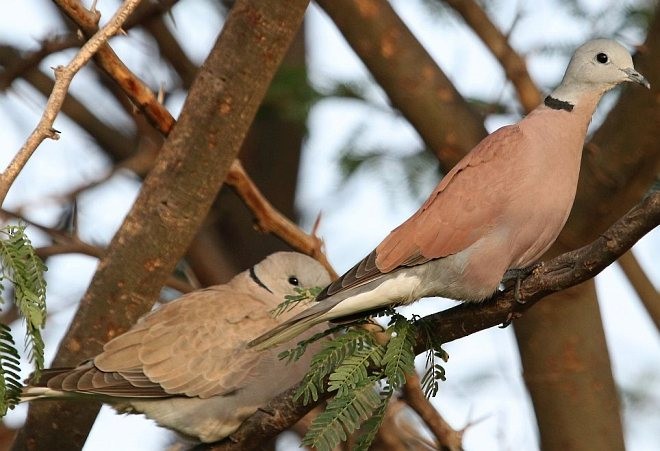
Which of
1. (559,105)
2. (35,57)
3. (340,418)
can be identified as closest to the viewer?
(340,418)

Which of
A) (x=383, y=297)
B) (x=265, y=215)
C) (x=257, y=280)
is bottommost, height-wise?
(x=383, y=297)

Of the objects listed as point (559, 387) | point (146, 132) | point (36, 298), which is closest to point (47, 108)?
point (36, 298)

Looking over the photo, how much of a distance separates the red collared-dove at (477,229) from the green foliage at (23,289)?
0.68 m

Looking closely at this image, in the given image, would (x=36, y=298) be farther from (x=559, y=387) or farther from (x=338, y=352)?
(x=559, y=387)

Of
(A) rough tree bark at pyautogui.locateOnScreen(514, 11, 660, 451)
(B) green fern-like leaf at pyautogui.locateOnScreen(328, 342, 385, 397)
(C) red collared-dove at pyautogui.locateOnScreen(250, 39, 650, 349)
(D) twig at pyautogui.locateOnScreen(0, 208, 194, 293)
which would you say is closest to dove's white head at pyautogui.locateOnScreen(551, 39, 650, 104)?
(C) red collared-dove at pyautogui.locateOnScreen(250, 39, 650, 349)

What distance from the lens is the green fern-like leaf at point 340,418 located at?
9.48ft

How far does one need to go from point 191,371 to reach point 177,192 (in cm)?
71

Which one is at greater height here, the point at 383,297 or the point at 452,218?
the point at 452,218

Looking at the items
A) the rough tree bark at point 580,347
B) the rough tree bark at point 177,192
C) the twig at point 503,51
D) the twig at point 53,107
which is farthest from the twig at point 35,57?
the rough tree bark at point 580,347

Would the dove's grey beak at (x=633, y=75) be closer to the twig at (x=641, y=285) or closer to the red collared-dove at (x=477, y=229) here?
the red collared-dove at (x=477, y=229)

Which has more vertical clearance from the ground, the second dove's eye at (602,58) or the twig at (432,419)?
the second dove's eye at (602,58)

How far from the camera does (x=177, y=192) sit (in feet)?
14.8

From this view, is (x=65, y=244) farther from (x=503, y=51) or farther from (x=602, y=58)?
(x=602, y=58)

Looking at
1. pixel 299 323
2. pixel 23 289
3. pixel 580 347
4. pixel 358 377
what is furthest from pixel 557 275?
pixel 580 347
